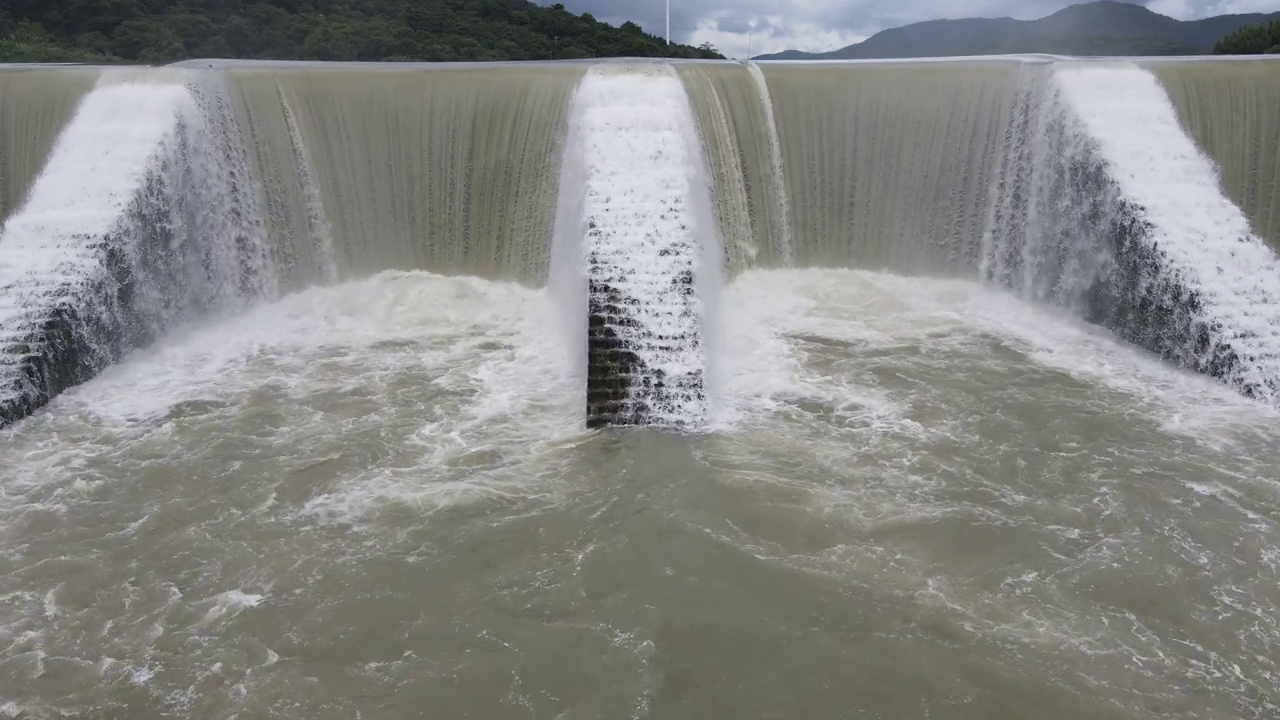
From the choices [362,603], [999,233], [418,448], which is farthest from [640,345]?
[999,233]

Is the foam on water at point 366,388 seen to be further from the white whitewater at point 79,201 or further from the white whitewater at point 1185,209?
the white whitewater at point 1185,209

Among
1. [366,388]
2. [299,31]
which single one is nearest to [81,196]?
[366,388]

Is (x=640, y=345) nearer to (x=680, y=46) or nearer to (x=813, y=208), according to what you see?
(x=813, y=208)

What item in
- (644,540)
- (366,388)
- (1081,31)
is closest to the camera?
(644,540)

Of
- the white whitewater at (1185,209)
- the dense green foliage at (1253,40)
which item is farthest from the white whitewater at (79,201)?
the dense green foliage at (1253,40)

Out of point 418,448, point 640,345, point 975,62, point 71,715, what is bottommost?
point 71,715

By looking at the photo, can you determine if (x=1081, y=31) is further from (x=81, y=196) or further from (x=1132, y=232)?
(x=81, y=196)

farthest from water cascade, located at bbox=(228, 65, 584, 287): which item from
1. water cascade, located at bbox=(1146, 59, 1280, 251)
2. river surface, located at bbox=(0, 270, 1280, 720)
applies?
water cascade, located at bbox=(1146, 59, 1280, 251)
